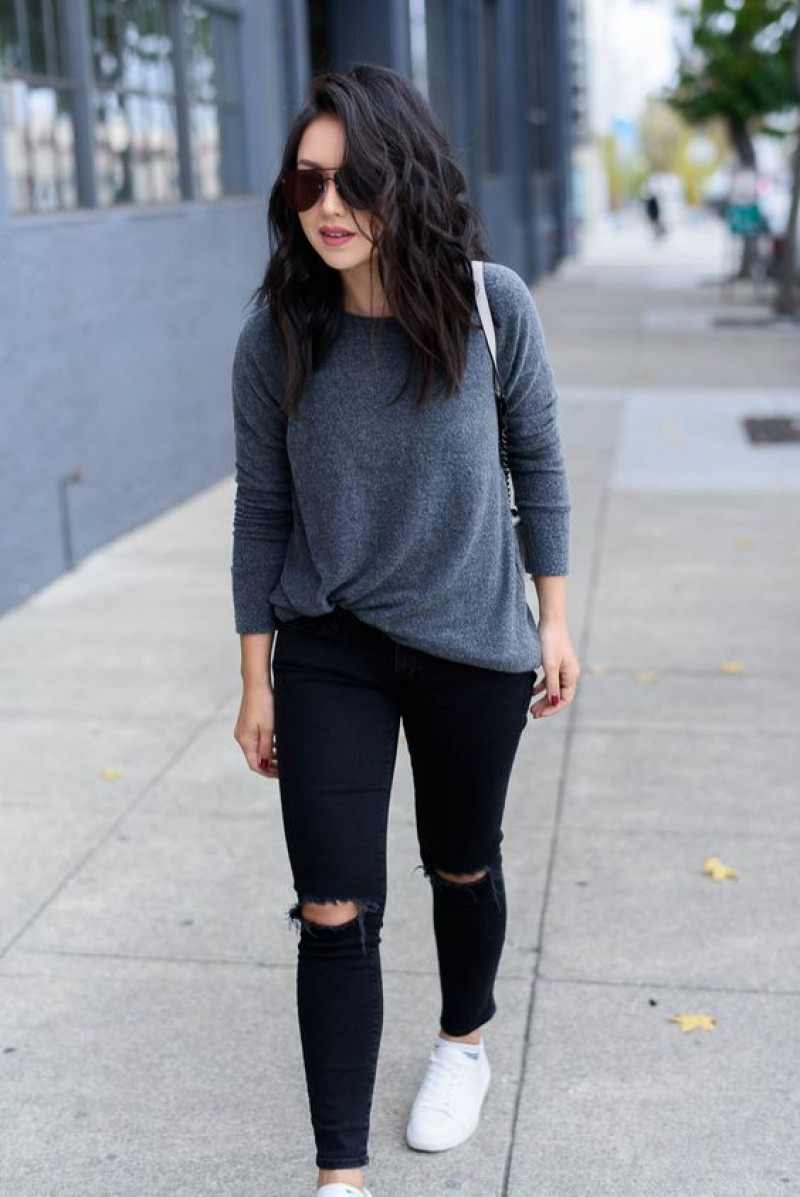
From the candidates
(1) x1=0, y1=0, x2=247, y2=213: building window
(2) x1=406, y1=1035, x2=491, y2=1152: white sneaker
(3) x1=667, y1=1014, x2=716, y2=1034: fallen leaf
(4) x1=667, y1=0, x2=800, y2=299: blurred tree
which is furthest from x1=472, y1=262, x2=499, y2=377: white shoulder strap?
(4) x1=667, y1=0, x2=800, y2=299: blurred tree

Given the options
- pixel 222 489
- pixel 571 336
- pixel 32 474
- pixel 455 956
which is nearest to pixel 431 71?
pixel 571 336

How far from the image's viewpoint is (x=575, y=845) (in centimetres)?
475

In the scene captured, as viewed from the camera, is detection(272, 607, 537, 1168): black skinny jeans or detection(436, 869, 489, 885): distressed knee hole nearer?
detection(272, 607, 537, 1168): black skinny jeans

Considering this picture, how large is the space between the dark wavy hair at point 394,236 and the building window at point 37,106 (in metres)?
5.29

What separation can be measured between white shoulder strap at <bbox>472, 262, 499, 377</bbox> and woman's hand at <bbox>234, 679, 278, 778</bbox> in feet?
2.23

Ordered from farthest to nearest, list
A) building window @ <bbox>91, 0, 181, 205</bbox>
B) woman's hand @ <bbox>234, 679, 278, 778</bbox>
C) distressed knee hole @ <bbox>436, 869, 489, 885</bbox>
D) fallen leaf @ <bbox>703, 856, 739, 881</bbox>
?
building window @ <bbox>91, 0, 181, 205</bbox> < fallen leaf @ <bbox>703, 856, 739, 881</bbox> < distressed knee hole @ <bbox>436, 869, 489, 885</bbox> < woman's hand @ <bbox>234, 679, 278, 778</bbox>

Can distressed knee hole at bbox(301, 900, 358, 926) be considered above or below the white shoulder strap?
below

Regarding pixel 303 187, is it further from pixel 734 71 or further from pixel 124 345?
pixel 734 71

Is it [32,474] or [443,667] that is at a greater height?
[443,667]

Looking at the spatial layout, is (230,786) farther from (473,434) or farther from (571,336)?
(571,336)

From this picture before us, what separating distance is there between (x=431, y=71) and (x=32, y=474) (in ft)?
47.2

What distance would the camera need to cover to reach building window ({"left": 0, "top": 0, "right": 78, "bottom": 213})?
26.3 ft

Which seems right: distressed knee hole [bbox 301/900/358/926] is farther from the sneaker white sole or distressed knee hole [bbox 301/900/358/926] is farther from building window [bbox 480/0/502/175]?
building window [bbox 480/0/502/175]

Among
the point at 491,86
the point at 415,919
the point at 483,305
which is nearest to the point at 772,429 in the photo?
the point at 415,919
